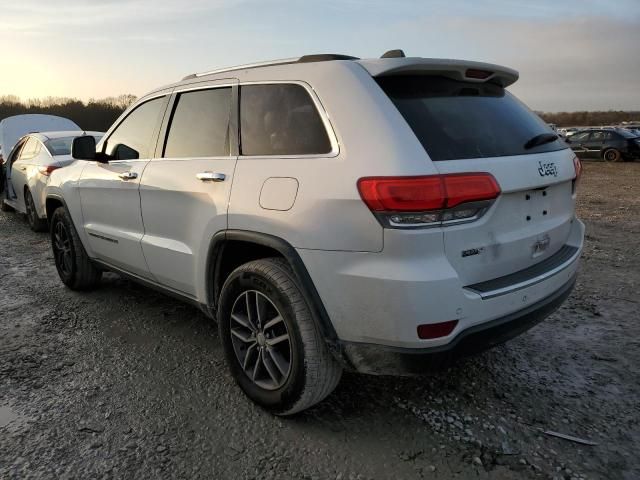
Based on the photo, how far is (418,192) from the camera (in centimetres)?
208

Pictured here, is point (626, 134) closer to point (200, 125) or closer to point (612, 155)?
point (612, 155)

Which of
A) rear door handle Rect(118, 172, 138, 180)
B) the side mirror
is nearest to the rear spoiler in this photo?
rear door handle Rect(118, 172, 138, 180)

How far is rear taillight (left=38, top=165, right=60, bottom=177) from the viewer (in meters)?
6.92

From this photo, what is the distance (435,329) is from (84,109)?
29495 mm

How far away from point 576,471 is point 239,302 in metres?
1.81

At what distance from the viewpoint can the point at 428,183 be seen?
2.09 meters

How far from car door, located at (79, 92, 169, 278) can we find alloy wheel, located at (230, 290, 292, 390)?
1.12m

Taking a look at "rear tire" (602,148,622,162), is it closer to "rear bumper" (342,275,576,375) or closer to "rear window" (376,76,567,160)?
"rear window" (376,76,567,160)

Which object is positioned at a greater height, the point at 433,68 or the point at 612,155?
the point at 433,68

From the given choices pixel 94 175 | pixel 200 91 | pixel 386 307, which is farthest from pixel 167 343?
pixel 386 307

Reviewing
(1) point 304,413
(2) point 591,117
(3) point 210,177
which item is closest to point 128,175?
(3) point 210,177

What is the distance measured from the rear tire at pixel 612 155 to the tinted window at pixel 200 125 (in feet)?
73.5

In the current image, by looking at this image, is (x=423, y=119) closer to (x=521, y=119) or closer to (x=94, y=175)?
(x=521, y=119)

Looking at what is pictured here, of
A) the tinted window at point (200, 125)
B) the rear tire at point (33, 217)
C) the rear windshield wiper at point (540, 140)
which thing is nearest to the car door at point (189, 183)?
the tinted window at point (200, 125)
